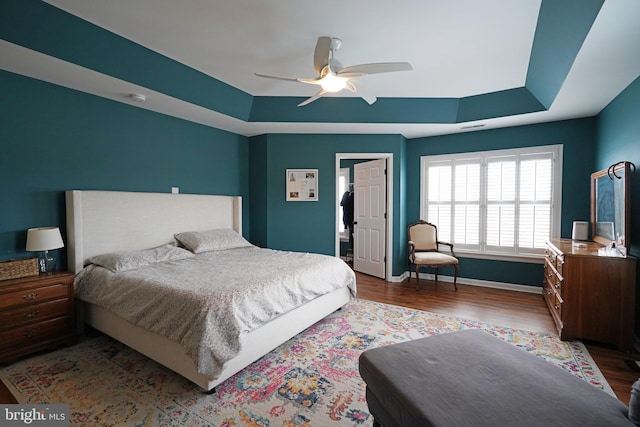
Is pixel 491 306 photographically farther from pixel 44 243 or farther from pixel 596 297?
pixel 44 243

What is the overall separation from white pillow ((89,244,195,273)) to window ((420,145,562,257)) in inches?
154

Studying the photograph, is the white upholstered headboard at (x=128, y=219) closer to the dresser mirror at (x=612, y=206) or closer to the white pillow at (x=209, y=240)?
the white pillow at (x=209, y=240)

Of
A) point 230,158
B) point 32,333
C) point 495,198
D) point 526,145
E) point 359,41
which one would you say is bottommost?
point 32,333

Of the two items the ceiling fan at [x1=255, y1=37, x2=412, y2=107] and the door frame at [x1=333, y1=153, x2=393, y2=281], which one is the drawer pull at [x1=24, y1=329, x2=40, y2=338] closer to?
the ceiling fan at [x1=255, y1=37, x2=412, y2=107]

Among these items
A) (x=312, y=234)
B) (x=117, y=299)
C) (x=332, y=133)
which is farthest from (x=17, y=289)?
(x=332, y=133)

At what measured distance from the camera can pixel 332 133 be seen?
4750 millimetres

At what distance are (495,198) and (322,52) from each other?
11.8ft

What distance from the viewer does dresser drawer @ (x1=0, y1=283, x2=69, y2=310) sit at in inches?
90.9

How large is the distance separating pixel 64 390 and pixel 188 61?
301 centimetres

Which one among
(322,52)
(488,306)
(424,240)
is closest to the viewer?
(322,52)

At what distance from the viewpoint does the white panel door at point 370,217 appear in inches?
Answer: 195

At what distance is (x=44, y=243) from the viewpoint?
2572 millimetres

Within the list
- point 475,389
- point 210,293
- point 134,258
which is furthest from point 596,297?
point 134,258

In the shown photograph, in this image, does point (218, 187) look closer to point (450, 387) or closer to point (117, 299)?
point (117, 299)
